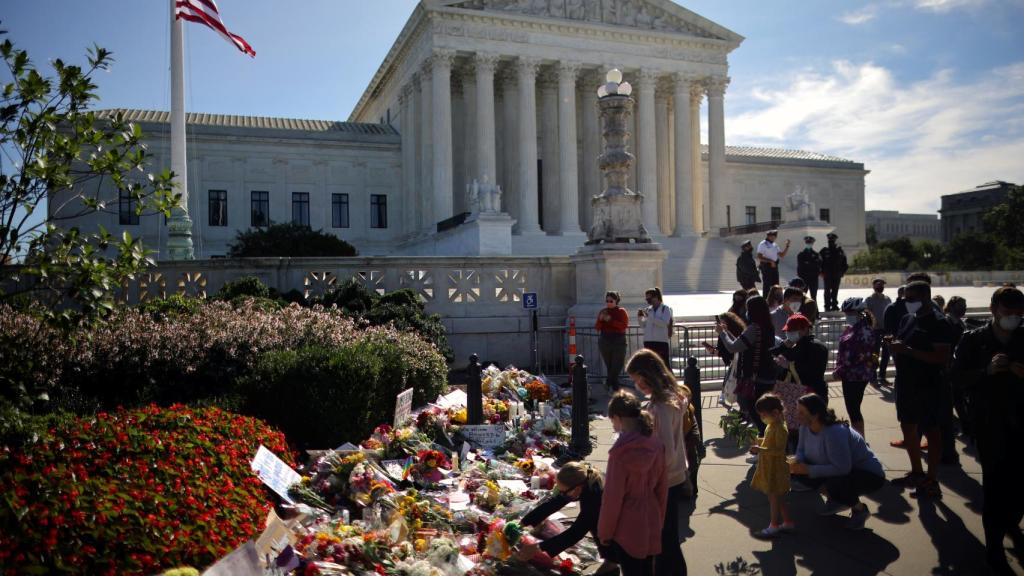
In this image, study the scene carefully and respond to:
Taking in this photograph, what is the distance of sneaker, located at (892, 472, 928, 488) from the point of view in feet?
23.5

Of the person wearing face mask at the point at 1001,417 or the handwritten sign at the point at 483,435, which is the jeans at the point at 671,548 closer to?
the person wearing face mask at the point at 1001,417

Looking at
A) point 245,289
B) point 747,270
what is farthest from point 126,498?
point 747,270

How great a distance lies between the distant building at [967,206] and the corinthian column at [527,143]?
9004 cm

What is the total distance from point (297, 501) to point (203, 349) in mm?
3257

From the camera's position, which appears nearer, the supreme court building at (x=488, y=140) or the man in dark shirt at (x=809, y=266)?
the man in dark shirt at (x=809, y=266)

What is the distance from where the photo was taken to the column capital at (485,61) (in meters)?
42.1

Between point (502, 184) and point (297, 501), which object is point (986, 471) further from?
point (502, 184)

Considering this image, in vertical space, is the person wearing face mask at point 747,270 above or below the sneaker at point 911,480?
above

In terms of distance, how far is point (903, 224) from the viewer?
457 feet

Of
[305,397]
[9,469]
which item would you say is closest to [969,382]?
[305,397]

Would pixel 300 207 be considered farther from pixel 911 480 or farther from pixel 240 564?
pixel 240 564

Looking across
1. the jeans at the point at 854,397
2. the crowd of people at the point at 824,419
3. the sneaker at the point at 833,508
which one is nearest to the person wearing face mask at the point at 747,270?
the crowd of people at the point at 824,419

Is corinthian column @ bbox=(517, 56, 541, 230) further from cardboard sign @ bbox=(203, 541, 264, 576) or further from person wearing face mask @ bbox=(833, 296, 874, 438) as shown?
cardboard sign @ bbox=(203, 541, 264, 576)

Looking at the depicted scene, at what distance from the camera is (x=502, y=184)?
48344 mm
